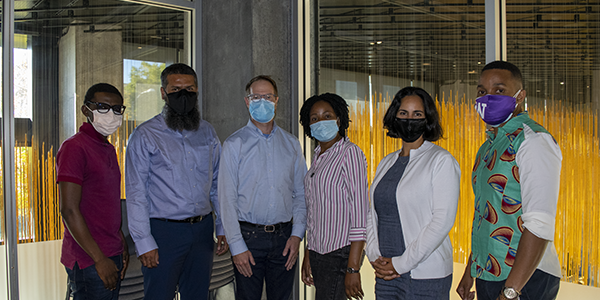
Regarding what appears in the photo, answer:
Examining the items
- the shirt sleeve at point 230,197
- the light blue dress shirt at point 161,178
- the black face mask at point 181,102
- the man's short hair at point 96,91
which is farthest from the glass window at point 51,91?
the shirt sleeve at point 230,197

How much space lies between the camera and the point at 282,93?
363cm

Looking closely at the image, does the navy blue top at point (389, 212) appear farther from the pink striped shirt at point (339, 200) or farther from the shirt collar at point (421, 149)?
the pink striped shirt at point (339, 200)

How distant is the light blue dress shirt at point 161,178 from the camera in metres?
2.38

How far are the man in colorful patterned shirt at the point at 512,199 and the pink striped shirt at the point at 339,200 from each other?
0.56 m

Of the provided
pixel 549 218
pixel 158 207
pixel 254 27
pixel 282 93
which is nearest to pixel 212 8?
pixel 254 27

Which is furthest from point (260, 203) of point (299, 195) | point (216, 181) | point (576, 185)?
point (576, 185)

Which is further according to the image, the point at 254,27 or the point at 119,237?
the point at 254,27

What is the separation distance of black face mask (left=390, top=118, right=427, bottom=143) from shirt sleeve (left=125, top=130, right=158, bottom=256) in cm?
138

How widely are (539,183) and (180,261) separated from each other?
6.00 feet

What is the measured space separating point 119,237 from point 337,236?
1236 mm

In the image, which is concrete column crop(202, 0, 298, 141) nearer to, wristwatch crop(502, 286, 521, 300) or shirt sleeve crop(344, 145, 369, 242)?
shirt sleeve crop(344, 145, 369, 242)

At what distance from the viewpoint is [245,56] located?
356cm

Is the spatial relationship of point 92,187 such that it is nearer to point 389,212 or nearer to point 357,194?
point 357,194

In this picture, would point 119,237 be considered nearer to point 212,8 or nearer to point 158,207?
point 158,207
